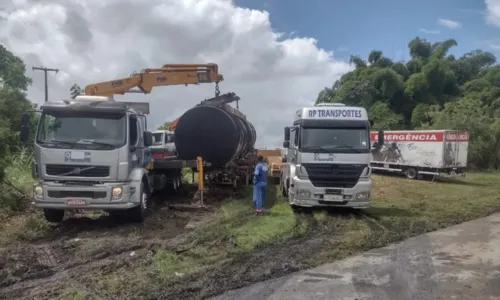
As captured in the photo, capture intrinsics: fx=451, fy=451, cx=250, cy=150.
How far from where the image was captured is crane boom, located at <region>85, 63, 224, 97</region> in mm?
14289

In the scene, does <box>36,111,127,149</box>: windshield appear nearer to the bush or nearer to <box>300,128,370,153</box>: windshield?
the bush

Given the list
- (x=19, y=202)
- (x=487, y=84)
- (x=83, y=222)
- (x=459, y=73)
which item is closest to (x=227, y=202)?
(x=83, y=222)

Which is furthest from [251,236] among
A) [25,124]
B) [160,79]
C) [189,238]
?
[160,79]

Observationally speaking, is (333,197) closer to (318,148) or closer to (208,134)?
(318,148)

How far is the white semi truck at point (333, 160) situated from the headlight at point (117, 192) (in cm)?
456

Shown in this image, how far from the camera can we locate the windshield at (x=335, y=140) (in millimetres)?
11719

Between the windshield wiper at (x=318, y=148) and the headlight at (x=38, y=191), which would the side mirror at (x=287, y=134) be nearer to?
the windshield wiper at (x=318, y=148)

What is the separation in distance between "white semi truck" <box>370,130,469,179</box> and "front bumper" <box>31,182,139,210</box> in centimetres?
1851

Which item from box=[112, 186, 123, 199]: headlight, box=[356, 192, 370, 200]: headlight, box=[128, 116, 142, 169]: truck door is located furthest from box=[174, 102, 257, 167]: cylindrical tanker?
box=[112, 186, 123, 199]: headlight

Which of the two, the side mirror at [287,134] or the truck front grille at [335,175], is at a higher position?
the side mirror at [287,134]

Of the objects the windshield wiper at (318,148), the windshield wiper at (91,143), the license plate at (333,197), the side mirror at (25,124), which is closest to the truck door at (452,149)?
the license plate at (333,197)

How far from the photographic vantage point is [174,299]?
18.5 feet

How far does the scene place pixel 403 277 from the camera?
6.74 m

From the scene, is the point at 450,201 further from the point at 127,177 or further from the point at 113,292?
the point at 113,292
